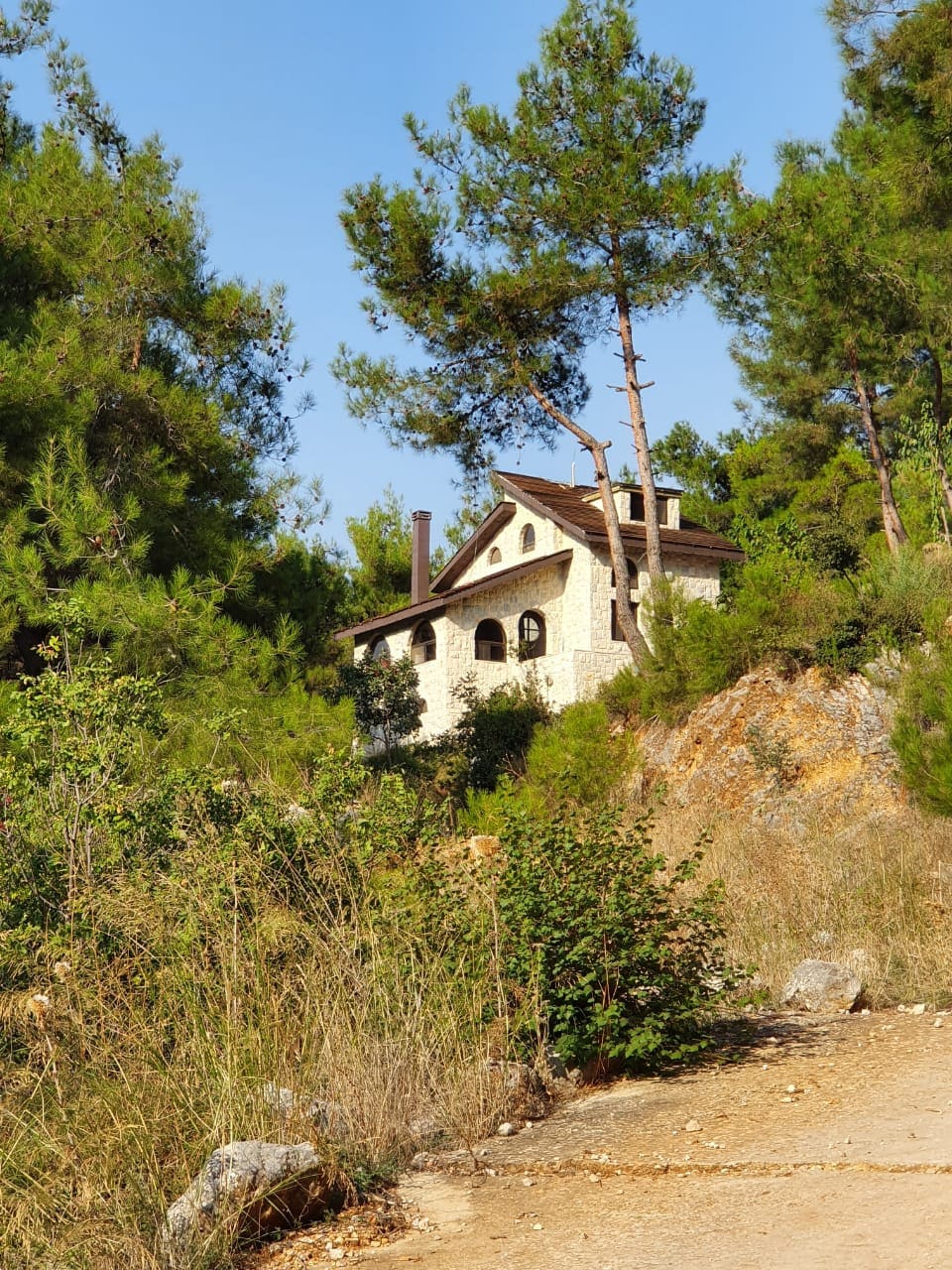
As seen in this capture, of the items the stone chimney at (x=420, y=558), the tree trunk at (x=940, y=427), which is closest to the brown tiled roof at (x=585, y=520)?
the stone chimney at (x=420, y=558)

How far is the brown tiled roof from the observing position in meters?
28.0

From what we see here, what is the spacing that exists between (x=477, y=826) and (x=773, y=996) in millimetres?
9510

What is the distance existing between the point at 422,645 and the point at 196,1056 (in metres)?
26.3

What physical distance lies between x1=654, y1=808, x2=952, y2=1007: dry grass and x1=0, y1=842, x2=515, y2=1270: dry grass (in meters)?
2.88

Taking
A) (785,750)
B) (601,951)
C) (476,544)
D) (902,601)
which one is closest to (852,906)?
(601,951)

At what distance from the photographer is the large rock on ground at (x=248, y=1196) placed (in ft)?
13.9

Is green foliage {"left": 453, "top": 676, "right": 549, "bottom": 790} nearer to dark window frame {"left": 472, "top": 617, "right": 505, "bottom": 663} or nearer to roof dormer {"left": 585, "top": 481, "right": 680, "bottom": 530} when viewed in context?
dark window frame {"left": 472, "top": 617, "right": 505, "bottom": 663}

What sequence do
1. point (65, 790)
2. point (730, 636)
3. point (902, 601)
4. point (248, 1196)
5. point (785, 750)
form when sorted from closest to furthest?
point (248, 1196) → point (65, 790) → point (785, 750) → point (902, 601) → point (730, 636)

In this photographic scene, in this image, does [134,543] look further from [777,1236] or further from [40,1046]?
[777,1236]

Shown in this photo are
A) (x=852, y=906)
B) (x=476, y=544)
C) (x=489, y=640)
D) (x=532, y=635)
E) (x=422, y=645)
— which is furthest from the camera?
(x=476, y=544)

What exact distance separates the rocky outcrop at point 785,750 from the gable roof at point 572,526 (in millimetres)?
8966

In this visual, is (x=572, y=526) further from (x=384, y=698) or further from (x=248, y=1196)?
(x=248, y=1196)

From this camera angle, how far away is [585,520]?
93.8 ft

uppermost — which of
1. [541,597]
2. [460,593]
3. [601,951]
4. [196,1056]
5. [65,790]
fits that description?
[460,593]
